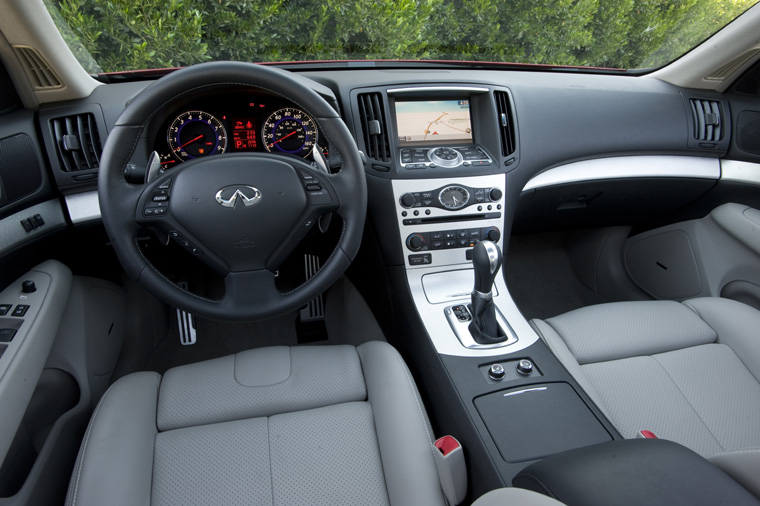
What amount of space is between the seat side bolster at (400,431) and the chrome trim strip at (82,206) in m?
0.97

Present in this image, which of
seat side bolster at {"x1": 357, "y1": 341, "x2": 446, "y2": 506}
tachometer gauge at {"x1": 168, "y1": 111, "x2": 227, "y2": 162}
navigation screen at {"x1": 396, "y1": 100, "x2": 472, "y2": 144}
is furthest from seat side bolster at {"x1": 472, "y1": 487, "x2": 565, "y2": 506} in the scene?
navigation screen at {"x1": 396, "y1": 100, "x2": 472, "y2": 144}

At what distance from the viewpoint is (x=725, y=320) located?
1523mm

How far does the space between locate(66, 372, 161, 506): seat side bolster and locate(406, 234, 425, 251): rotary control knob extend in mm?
890

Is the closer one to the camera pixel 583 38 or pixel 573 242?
pixel 583 38

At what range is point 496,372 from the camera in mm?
1298

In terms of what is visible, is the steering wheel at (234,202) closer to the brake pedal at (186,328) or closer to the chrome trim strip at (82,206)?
the chrome trim strip at (82,206)

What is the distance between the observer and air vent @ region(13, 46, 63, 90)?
1.34m

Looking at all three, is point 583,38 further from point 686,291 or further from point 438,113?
point 686,291

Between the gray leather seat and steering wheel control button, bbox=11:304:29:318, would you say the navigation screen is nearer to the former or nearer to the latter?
the gray leather seat

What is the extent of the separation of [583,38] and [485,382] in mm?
1622

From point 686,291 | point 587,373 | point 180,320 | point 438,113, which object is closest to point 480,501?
point 587,373

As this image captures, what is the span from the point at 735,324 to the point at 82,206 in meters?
2.09

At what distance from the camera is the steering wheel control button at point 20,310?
4.15ft

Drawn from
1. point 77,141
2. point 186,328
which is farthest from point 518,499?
point 186,328
